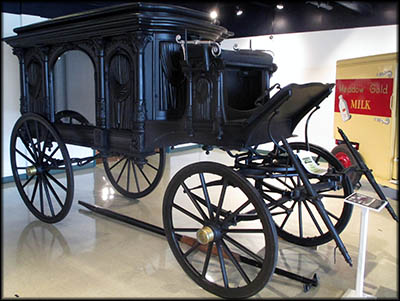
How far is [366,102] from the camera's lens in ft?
14.4

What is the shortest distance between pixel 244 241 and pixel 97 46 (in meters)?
1.86

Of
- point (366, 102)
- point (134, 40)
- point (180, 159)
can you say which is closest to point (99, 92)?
point (134, 40)

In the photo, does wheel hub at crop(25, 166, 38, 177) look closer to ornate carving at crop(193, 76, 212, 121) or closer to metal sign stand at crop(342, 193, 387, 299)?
ornate carving at crop(193, 76, 212, 121)

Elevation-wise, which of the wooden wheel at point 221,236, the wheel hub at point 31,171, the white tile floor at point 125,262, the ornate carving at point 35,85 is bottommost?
the white tile floor at point 125,262

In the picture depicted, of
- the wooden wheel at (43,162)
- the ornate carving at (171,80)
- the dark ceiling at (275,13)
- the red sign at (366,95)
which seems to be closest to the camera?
Answer: the ornate carving at (171,80)

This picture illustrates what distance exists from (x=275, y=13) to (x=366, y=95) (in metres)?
3.43

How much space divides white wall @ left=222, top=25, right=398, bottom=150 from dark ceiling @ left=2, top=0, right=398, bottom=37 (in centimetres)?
22

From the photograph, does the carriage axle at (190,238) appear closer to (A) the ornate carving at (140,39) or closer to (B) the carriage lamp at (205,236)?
(B) the carriage lamp at (205,236)

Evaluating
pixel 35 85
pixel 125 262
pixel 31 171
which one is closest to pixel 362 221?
pixel 125 262

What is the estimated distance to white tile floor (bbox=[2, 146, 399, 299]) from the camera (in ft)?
7.94

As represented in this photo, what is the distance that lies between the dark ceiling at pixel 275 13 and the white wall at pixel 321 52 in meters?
0.22

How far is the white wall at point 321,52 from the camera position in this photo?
19.4 feet

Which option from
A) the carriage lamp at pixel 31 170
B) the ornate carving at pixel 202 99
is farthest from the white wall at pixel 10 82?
the ornate carving at pixel 202 99

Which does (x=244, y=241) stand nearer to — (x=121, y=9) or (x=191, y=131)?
(x=191, y=131)
